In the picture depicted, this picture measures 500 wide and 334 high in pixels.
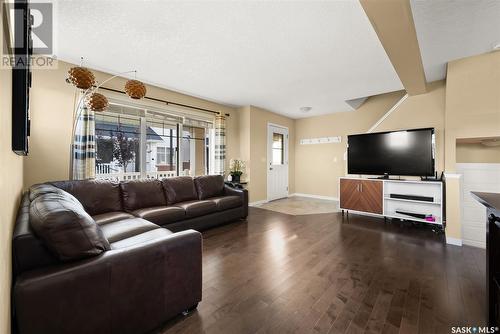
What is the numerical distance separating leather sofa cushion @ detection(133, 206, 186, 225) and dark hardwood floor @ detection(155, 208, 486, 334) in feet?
1.84

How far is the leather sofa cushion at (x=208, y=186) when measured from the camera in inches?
151

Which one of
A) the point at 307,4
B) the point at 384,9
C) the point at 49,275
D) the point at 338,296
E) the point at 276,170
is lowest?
the point at 338,296

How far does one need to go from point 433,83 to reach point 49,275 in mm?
5555

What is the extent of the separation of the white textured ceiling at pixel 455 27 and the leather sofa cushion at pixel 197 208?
11.0ft

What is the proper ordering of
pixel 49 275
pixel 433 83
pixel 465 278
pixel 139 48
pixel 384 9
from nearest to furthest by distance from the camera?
pixel 49 275, pixel 384 9, pixel 465 278, pixel 139 48, pixel 433 83

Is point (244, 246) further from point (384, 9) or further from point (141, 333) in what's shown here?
point (384, 9)

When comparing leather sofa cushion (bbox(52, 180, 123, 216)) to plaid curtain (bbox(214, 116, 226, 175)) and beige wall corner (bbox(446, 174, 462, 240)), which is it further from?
beige wall corner (bbox(446, 174, 462, 240))

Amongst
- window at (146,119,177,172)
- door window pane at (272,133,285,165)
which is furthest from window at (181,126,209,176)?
door window pane at (272,133,285,165)

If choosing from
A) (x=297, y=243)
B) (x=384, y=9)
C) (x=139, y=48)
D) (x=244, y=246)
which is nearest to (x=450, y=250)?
(x=297, y=243)

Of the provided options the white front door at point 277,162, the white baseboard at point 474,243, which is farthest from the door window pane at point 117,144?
the white baseboard at point 474,243

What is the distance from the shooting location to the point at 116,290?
3.96 feet

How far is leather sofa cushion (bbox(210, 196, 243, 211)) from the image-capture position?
3594mm

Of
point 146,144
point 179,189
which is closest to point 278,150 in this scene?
point 179,189

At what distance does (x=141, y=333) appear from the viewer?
1325 millimetres
